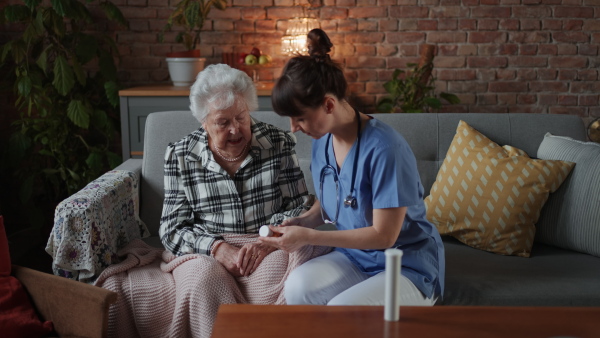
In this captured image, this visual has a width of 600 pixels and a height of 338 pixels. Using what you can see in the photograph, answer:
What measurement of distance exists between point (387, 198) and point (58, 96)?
2.63 metres

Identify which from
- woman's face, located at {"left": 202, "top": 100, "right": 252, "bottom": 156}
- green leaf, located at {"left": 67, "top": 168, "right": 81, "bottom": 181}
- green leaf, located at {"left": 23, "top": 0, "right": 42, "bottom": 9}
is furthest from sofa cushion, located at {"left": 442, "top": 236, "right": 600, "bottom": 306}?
green leaf, located at {"left": 23, "top": 0, "right": 42, "bottom": 9}

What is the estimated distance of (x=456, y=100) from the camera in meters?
3.90

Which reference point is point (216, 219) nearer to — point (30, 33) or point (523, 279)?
point (523, 279)

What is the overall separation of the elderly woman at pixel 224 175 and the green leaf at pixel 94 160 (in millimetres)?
1612

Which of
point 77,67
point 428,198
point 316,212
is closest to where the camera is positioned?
point 316,212

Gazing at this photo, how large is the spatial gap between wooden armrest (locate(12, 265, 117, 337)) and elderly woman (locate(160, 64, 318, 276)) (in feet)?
1.44

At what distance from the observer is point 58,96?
12.0 feet

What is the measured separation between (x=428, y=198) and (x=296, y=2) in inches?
77.9

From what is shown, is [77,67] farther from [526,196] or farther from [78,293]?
[526,196]

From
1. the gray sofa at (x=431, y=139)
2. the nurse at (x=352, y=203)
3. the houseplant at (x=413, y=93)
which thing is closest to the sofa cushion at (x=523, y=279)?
the gray sofa at (x=431, y=139)

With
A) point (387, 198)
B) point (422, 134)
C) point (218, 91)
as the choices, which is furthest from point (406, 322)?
point (422, 134)

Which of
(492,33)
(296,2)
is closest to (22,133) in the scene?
(296,2)

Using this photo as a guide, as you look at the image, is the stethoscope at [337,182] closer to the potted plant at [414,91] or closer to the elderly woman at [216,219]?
the elderly woman at [216,219]

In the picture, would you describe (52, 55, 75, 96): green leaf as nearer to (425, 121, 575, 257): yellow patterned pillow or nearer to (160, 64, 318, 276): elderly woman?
(160, 64, 318, 276): elderly woman
